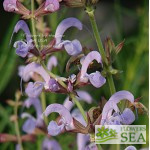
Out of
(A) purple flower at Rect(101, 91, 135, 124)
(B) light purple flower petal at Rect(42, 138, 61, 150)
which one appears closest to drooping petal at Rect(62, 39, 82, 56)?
(A) purple flower at Rect(101, 91, 135, 124)

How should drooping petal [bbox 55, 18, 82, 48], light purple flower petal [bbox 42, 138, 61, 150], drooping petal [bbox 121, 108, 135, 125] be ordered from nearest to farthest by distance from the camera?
drooping petal [bbox 121, 108, 135, 125]
drooping petal [bbox 55, 18, 82, 48]
light purple flower petal [bbox 42, 138, 61, 150]

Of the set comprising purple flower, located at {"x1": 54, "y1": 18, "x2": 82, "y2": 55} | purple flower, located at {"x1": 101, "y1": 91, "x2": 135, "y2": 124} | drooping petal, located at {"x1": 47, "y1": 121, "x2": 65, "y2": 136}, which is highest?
purple flower, located at {"x1": 54, "y1": 18, "x2": 82, "y2": 55}

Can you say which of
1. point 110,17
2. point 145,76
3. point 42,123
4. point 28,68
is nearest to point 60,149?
point 42,123

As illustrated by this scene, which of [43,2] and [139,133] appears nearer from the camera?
[43,2]

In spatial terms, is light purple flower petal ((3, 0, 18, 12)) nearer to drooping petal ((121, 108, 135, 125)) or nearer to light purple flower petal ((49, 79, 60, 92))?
light purple flower petal ((49, 79, 60, 92))

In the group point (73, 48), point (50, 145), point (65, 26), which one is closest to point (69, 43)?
point (73, 48)

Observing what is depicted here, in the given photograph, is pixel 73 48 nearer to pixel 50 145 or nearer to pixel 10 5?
pixel 10 5

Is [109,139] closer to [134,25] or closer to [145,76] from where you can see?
[145,76]
